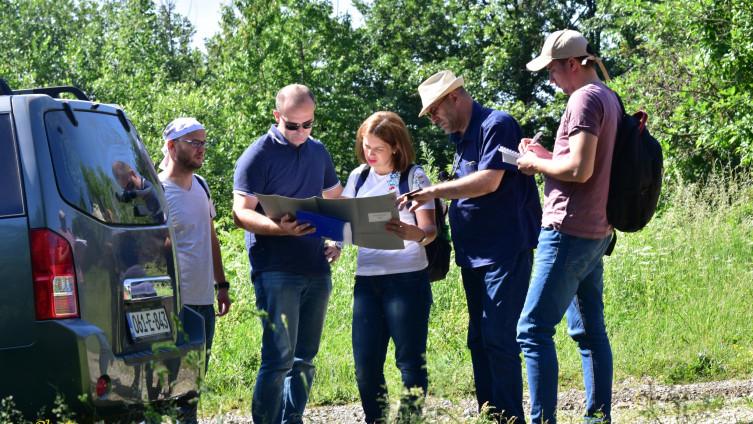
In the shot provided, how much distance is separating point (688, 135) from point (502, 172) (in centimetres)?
1261

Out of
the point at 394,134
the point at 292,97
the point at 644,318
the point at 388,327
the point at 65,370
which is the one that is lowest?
the point at 644,318

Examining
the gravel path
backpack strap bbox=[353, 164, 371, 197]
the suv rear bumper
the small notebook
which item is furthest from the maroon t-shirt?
the suv rear bumper

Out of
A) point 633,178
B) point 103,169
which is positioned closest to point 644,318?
point 633,178

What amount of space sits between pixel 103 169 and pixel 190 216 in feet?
3.20

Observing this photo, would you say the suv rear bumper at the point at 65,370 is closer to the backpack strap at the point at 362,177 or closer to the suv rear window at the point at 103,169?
the suv rear window at the point at 103,169

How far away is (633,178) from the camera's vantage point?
4.80 metres

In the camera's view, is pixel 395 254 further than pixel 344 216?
Yes

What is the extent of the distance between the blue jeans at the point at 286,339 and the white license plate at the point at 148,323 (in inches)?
22.6

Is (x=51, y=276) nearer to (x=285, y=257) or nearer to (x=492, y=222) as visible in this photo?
(x=285, y=257)

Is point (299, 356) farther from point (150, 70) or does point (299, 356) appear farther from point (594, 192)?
point (150, 70)

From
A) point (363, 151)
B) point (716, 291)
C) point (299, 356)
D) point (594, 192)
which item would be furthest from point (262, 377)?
point (716, 291)

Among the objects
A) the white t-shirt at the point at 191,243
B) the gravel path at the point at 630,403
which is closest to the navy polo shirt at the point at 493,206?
the gravel path at the point at 630,403

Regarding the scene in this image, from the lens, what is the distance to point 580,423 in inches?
241

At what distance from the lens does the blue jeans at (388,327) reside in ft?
17.9
